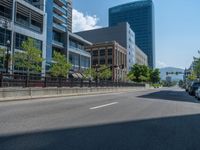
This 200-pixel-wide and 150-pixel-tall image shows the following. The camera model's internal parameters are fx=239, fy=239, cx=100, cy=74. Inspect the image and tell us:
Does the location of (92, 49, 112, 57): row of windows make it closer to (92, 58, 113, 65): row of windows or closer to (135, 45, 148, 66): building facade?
(92, 58, 113, 65): row of windows

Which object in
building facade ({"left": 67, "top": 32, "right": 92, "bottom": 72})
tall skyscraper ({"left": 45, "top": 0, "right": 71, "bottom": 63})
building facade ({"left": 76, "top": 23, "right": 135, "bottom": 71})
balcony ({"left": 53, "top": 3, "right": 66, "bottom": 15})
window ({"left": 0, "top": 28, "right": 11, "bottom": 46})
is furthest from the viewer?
building facade ({"left": 76, "top": 23, "right": 135, "bottom": 71})

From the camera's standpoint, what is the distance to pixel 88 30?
135250mm

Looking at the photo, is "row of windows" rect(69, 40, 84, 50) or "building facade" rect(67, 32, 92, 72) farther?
"row of windows" rect(69, 40, 84, 50)

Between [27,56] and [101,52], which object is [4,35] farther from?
[101,52]

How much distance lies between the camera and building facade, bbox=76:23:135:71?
121 m

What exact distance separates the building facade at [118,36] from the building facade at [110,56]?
7098 millimetres

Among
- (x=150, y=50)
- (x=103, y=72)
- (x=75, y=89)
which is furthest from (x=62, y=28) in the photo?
(x=150, y=50)

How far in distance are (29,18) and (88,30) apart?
86.7 m

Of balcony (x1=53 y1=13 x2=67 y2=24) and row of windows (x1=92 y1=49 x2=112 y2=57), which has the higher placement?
balcony (x1=53 y1=13 x2=67 y2=24)

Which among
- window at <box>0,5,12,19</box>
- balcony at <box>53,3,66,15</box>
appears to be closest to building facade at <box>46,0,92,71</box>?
balcony at <box>53,3,66,15</box>

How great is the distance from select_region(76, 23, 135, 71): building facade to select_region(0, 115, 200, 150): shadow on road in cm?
11590

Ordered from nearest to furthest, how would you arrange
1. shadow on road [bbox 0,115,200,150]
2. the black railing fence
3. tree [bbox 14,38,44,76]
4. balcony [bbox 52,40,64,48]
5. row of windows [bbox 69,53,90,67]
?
shadow on road [bbox 0,115,200,150] → the black railing fence → tree [bbox 14,38,44,76] → balcony [bbox 52,40,64,48] → row of windows [bbox 69,53,90,67]

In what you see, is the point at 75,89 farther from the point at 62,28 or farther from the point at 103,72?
the point at 103,72

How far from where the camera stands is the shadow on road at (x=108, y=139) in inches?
201
